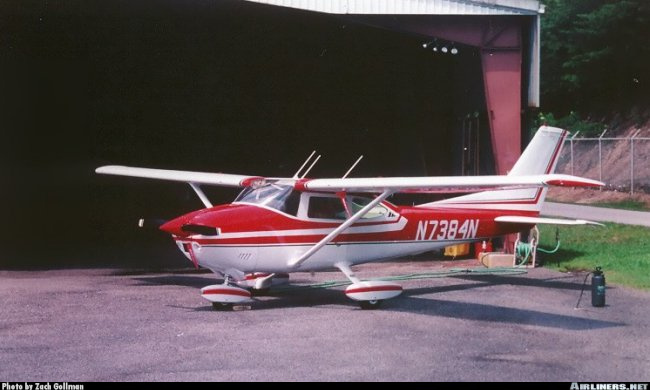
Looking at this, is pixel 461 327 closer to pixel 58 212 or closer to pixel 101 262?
pixel 101 262

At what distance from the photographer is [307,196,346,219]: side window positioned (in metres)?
11.8

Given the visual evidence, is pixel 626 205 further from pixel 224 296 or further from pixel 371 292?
pixel 224 296

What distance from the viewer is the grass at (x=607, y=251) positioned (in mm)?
14211

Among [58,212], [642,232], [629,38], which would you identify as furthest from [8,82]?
[629,38]

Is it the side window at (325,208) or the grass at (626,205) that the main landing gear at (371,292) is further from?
the grass at (626,205)

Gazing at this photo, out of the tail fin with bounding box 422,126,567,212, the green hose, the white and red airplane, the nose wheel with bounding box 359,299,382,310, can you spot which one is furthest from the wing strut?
the green hose

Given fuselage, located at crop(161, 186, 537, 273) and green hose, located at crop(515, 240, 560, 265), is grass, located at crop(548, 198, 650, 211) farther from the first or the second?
fuselage, located at crop(161, 186, 537, 273)

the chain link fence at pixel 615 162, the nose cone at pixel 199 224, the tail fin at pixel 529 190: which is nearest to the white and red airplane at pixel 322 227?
the nose cone at pixel 199 224

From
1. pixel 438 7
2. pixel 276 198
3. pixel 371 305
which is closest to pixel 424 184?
pixel 371 305

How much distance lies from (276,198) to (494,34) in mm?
6953

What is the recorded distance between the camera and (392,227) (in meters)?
12.5

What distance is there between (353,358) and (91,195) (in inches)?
901

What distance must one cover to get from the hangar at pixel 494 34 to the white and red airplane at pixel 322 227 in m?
3.41

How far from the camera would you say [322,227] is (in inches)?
465
